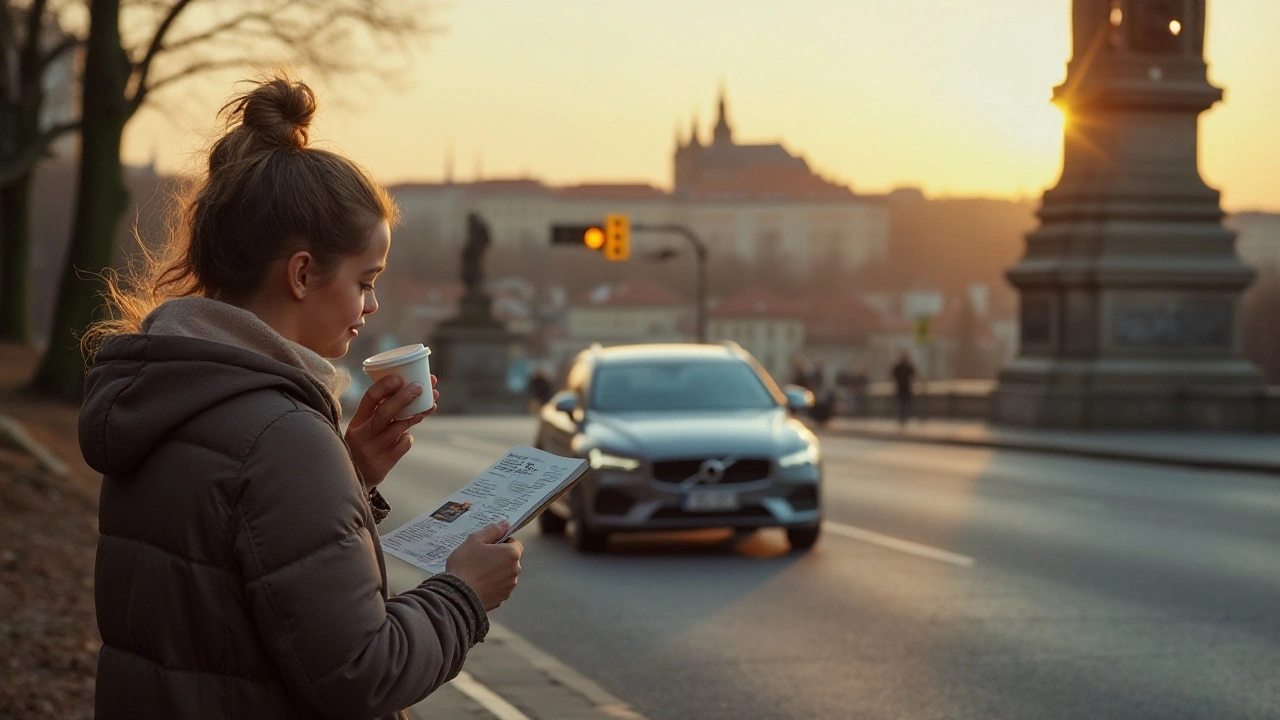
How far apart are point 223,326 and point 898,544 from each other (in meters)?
10.6

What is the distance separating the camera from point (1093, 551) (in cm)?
1215

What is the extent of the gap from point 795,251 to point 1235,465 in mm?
174661

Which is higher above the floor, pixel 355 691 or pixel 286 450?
pixel 286 450

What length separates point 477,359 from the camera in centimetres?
5578

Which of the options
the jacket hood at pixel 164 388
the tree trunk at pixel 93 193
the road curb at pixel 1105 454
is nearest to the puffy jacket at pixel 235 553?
the jacket hood at pixel 164 388

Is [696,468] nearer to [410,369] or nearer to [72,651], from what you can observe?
[72,651]

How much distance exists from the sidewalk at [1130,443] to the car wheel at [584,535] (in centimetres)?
1026

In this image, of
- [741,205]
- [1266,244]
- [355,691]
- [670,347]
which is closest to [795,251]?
[741,205]

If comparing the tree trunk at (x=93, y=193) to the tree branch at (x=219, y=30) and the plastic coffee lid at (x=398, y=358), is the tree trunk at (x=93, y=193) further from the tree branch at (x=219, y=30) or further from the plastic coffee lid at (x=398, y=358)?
the plastic coffee lid at (x=398, y=358)

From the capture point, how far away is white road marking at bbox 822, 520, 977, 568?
38.5 feet

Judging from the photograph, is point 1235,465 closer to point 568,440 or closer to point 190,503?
point 568,440

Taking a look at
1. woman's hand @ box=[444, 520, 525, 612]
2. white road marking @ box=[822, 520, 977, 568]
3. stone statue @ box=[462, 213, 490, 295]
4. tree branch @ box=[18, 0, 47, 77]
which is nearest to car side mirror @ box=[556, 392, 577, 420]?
white road marking @ box=[822, 520, 977, 568]

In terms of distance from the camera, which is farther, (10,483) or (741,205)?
(741,205)

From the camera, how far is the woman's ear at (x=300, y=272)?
2480 millimetres
